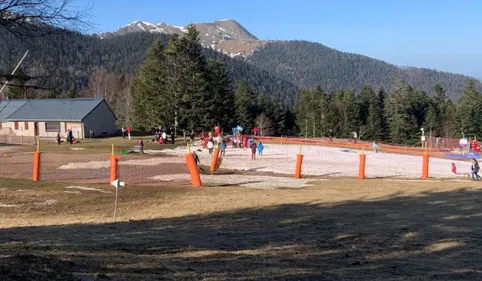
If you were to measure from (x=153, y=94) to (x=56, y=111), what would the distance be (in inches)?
535

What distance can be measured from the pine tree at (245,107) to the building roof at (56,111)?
3926 centimetres

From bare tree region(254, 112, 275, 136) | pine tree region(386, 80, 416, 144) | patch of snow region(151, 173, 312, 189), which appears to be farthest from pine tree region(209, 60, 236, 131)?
pine tree region(386, 80, 416, 144)

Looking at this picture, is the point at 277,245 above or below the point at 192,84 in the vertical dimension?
below

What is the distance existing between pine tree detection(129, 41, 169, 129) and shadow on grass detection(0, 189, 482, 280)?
48588mm

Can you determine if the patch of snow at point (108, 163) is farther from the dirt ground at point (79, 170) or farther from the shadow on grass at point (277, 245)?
the shadow on grass at point (277, 245)

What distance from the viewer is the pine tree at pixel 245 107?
97062 mm

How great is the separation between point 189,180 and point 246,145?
2575 cm

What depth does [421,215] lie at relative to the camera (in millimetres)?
13500

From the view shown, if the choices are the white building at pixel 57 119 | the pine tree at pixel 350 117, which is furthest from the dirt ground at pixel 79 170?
the pine tree at pixel 350 117

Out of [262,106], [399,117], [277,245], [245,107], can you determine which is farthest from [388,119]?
[277,245]

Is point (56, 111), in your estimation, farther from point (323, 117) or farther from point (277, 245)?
point (323, 117)

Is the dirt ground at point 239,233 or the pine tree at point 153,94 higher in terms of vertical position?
the pine tree at point 153,94

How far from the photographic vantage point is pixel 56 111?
59375mm

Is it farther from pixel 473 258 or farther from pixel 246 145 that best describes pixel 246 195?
pixel 246 145
